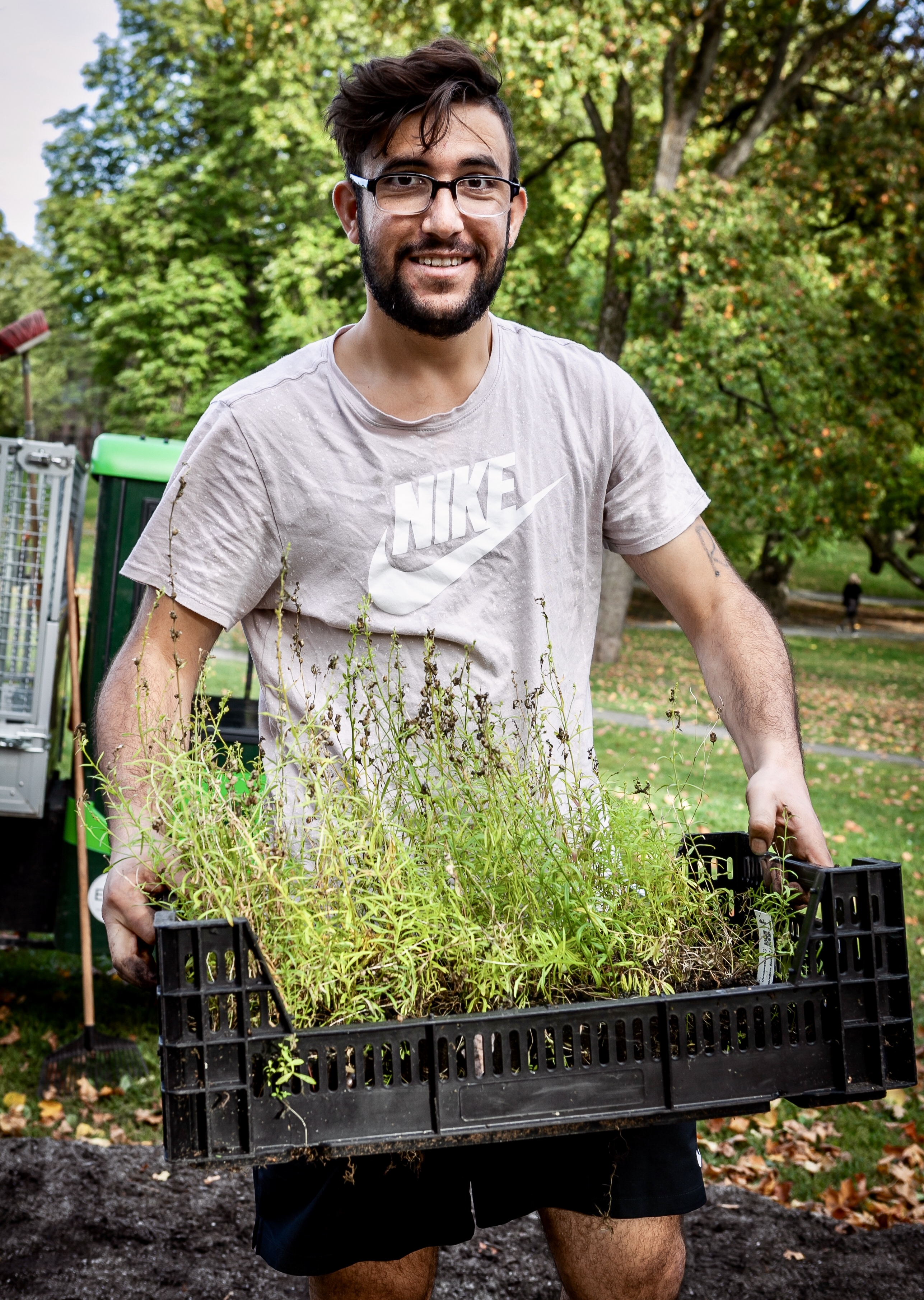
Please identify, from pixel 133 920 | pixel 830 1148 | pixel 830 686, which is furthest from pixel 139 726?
pixel 830 686

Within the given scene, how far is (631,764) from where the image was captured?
1104 centimetres

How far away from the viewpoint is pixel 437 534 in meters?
2.31

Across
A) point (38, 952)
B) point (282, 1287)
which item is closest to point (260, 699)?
point (282, 1287)

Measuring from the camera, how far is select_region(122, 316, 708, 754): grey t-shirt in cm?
229

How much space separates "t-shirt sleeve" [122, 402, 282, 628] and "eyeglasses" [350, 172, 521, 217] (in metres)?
0.48

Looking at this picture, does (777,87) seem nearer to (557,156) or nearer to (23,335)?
(557,156)

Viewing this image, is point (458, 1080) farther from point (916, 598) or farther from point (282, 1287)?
point (916, 598)

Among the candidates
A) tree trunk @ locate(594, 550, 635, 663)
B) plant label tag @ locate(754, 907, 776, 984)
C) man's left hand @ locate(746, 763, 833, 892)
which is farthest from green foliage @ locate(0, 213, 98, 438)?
plant label tag @ locate(754, 907, 776, 984)

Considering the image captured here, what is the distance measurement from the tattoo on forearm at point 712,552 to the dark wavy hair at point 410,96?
0.78 meters

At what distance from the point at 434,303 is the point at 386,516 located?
1.28 feet

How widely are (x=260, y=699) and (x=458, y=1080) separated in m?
1.04

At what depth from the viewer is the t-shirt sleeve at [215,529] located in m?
2.27

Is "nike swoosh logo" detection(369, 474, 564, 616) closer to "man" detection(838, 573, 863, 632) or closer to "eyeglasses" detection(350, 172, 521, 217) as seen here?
"eyeglasses" detection(350, 172, 521, 217)

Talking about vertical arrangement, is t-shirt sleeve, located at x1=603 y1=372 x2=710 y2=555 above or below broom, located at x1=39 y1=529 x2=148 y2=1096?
above
